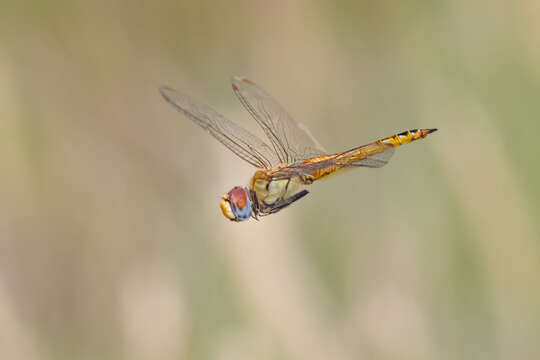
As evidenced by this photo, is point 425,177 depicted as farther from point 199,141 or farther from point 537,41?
point 199,141

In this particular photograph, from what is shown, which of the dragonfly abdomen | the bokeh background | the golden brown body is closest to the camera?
the golden brown body

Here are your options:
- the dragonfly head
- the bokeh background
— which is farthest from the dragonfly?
the bokeh background

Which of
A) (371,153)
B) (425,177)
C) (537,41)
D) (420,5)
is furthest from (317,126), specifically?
(371,153)

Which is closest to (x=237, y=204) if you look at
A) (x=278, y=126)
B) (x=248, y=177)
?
(x=278, y=126)

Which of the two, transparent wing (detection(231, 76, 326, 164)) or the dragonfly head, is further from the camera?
transparent wing (detection(231, 76, 326, 164))

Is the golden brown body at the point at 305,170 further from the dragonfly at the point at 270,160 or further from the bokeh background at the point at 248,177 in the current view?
the bokeh background at the point at 248,177

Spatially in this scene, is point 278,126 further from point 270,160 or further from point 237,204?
point 237,204

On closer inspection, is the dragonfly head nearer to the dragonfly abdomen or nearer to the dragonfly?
the dragonfly

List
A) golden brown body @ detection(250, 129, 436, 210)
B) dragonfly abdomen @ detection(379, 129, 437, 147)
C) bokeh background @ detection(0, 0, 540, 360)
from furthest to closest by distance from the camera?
bokeh background @ detection(0, 0, 540, 360) < dragonfly abdomen @ detection(379, 129, 437, 147) < golden brown body @ detection(250, 129, 436, 210)

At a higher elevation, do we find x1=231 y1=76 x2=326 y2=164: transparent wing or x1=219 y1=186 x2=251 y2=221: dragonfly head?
x1=231 y1=76 x2=326 y2=164: transparent wing
